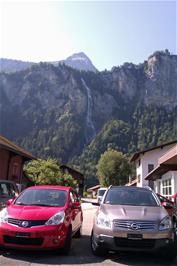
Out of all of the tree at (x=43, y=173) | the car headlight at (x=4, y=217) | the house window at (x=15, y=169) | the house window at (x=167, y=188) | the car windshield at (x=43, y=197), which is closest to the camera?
the car headlight at (x=4, y=217)

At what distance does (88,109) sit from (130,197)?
147 meters

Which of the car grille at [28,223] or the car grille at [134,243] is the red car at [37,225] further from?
the car grille at [134,243]

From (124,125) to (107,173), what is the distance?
2220 inches

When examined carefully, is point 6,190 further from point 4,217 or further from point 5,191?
point 4,217

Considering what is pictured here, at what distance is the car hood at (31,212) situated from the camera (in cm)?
816

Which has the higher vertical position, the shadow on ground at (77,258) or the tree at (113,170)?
the shadow on ground at (77,258)

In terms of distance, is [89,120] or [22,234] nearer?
[22,234]

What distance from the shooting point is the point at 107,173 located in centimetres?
8825

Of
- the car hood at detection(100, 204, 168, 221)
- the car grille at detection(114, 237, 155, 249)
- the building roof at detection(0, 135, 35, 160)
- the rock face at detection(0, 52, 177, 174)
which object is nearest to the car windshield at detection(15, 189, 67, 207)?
the car hood at detection(100, 204, 168, 221)

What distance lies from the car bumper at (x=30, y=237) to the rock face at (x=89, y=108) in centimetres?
11686

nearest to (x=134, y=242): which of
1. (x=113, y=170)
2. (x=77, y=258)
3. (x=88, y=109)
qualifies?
(x=77, y=258)

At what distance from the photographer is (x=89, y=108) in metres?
157

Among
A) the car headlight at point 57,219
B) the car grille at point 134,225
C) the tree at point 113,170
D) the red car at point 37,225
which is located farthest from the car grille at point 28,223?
the tree at point 113,170

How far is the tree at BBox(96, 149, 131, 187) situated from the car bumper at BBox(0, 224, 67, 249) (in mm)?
78412
